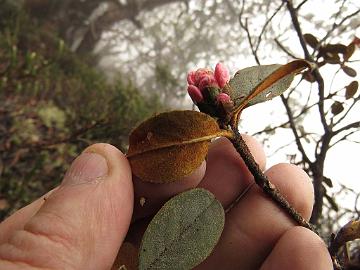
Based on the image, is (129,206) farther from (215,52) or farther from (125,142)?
(215,52)

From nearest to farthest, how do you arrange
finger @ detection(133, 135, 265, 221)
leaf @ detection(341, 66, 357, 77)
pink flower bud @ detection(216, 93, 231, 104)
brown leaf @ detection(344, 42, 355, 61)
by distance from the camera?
pink flower bud @ detection(216, 93, 231, 104)
finger @ detection(133, 135, 265, 221)
brown leaf @ detection(344, 42, 355, 61)
leaf @ detection(341, 66, 357, 77)

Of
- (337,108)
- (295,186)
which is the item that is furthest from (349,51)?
(295,186)

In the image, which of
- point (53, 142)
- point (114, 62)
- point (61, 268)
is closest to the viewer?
point (61, 268)

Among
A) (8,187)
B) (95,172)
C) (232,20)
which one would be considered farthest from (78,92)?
(232,20)

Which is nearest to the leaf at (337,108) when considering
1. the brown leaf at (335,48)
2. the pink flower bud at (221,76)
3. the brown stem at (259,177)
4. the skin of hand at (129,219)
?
the brown leaf at (335,48)

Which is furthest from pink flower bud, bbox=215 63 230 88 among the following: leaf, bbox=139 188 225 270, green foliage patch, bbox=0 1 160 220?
green foliage patch, bbox=0 1 160 220

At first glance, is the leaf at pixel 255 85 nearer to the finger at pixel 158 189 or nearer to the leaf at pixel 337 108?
the finger at pixel 158 189

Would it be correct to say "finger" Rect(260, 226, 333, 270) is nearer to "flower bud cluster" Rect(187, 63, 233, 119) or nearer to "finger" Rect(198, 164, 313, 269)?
"finger" Rect(198, 164, 313, 269)
